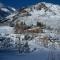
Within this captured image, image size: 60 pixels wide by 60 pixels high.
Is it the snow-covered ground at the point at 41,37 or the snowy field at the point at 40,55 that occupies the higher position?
the snow-covered ground at the point at 41,37

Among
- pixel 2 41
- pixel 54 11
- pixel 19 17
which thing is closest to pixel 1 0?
pixel 19 17

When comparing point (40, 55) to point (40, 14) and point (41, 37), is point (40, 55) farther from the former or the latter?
point (40, 14)

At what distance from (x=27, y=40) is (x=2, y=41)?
14.0 inches

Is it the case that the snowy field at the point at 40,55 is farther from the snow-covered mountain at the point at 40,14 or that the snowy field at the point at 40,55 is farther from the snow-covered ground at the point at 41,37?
the snow-covered mountain at the point at 40,14

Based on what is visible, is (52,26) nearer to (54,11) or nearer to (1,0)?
Answer: (54,11)

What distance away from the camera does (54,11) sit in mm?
3008

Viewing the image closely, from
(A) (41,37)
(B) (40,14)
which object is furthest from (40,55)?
(B) (40,14)

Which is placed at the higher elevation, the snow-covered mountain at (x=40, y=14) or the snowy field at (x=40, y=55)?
the snow-covered mountain at (x=40, y=14)

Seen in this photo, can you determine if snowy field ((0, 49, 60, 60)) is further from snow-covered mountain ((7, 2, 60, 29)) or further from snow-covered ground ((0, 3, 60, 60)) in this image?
snow-covered mountain ((7, 2, 60, 29))

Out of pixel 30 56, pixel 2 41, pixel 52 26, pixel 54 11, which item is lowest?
pixel 30 56

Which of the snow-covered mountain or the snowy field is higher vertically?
the snow-covered mountain

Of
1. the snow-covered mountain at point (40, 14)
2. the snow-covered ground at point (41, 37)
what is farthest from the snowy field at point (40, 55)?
the snow-covered mountain at point (40, 14)

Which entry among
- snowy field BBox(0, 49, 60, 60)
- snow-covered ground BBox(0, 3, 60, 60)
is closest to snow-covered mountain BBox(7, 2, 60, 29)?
snow-covered ground BBox(0, 3, 60, 60)

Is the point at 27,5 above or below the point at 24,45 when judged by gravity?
above
